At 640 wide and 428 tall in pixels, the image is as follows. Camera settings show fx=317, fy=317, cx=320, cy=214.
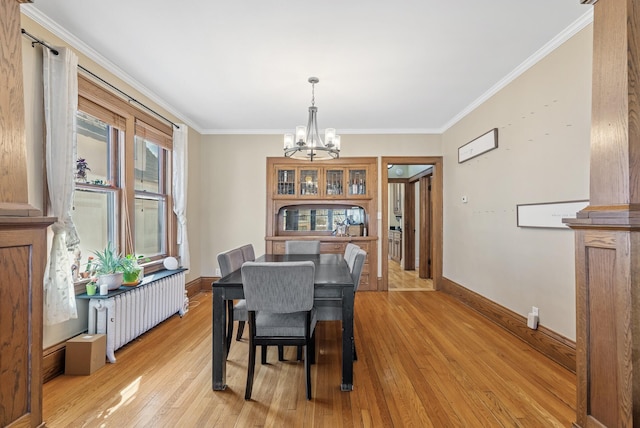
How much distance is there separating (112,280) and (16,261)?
1417 mm

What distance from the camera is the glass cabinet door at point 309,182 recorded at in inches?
210

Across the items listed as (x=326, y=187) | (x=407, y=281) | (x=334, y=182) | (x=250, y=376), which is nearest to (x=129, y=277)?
(x=250, y=376)

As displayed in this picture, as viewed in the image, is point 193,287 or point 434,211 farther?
point 434,211

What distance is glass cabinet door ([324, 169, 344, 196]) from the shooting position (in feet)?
17.6

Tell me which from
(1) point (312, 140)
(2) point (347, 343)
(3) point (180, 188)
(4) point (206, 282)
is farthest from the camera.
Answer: (4) point (206, 282)

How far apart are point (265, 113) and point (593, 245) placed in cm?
393

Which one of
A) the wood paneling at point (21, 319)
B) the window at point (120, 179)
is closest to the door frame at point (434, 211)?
the window at point (120, 179)

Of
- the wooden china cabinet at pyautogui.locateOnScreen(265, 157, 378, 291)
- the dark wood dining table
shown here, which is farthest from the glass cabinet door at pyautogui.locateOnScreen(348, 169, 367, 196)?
the dark wood dining table

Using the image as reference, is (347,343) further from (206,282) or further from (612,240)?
(206,282)

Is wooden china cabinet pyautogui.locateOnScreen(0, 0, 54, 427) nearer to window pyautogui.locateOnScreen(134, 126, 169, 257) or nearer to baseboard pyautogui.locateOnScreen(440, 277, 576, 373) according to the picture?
window pyautogui.locateOnScreen(134, 126, 169, 257)

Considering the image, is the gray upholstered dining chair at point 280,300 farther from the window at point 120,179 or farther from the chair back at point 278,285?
the window at point 120,179

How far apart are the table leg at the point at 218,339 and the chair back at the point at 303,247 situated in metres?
1.95

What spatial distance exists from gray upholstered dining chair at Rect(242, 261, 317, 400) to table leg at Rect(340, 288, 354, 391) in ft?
0.84

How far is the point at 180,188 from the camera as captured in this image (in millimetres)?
4387
